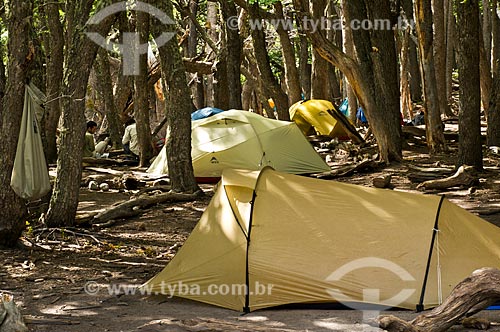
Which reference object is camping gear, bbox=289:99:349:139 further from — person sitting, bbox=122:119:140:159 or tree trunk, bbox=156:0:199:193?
tree trunk, bbox=156:0:199:193

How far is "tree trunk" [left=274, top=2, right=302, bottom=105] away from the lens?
20.8 m

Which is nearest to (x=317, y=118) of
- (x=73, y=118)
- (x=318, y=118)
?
(x=318, y=118)

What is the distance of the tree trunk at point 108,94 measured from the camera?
810 inches

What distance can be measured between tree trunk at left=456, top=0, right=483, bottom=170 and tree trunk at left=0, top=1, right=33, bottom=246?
7.72 m

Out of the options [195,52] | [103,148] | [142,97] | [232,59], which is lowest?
[103,148]

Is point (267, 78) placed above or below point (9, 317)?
above

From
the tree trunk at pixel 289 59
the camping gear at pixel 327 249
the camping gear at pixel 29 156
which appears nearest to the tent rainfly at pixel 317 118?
the tree trunk at pixel 289 59

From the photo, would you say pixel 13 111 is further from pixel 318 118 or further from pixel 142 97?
pixel 318 118

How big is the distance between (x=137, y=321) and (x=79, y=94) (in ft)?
13.4

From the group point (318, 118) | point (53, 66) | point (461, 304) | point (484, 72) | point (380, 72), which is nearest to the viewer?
point (461, 304)

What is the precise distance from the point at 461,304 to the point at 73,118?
576cm

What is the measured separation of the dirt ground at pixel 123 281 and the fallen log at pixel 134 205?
0.14 m

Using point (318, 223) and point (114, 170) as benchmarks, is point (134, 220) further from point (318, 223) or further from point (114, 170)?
point (114, 170)

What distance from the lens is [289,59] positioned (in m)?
21.5
